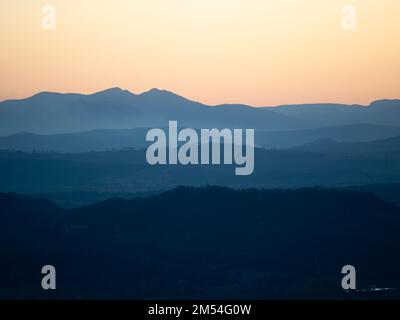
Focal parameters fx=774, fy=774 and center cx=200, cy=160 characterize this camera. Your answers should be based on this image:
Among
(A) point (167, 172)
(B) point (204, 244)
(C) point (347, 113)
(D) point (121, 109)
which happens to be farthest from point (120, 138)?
(C) point (347, 113)

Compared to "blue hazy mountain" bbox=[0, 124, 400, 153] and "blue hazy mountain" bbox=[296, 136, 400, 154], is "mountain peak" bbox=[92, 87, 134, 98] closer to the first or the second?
"blue hazy mountain" bbox=[0, 124, 400, 153]

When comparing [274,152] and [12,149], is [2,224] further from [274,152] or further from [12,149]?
[274,152]

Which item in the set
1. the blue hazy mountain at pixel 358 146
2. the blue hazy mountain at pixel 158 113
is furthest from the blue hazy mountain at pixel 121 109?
the blue hazy mountain at pixel 358 146

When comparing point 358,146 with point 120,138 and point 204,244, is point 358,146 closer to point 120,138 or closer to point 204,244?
point 204,244
